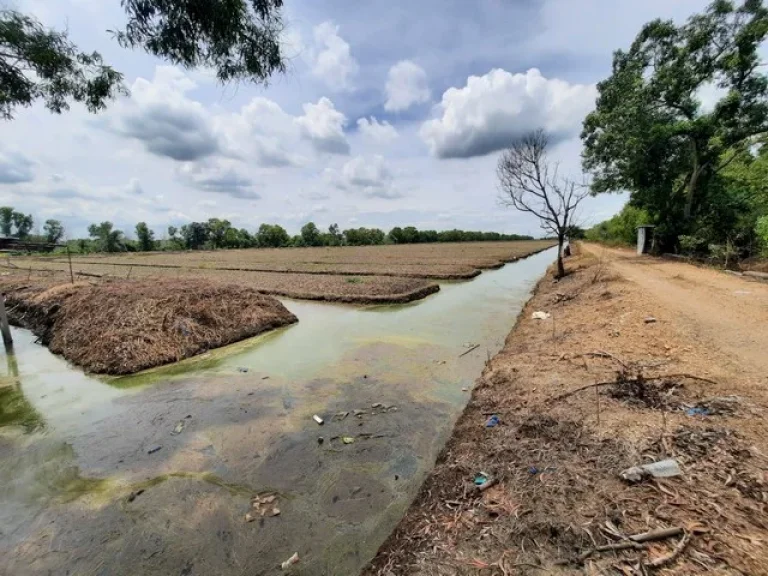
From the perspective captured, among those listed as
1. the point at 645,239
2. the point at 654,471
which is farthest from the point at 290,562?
the point at 645,239

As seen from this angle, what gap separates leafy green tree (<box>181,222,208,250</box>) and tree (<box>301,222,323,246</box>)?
68.0ft

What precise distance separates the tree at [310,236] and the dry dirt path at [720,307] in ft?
224

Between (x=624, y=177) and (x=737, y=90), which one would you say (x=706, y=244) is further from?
(x=737, y=90)

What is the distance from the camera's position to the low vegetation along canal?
2.98 meters

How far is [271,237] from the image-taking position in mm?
74500

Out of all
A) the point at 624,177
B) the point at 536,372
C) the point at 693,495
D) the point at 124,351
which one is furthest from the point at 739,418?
the point at 624,177

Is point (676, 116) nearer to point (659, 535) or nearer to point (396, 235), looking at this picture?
point (659, 535)

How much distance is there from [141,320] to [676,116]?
75.7 feet

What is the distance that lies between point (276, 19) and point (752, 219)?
1758 cm

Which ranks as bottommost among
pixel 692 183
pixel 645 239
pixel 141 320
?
pixel 141 320

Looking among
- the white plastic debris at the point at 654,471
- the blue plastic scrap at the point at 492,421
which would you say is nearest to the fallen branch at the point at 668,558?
the white plastic debris at the point at 654,471

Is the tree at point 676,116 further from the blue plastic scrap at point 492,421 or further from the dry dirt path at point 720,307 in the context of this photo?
the blue plastic scrap at point 492,421

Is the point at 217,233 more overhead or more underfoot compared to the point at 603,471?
more overhead

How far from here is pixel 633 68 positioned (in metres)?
16.7
